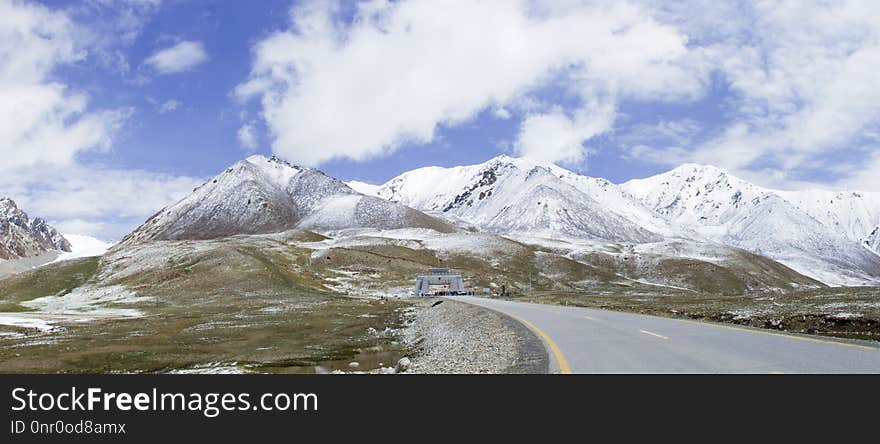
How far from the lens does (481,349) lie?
77.3 feet

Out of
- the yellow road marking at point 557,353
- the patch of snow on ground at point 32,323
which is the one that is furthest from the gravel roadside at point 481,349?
the patch of snow on ground at point 32,323

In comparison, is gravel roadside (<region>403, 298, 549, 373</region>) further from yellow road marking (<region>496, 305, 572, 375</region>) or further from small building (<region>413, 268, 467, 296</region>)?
small building (<region>413, 268, 467, 296</region>)

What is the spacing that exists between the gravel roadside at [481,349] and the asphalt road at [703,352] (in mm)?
777

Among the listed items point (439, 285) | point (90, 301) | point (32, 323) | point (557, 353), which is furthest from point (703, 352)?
point (90, 301)

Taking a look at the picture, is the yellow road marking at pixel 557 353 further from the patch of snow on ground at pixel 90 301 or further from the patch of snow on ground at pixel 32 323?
the patch of snow on ground at pixel 90 301

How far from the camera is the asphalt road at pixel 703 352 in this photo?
13961mm

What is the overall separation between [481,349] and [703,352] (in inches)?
347

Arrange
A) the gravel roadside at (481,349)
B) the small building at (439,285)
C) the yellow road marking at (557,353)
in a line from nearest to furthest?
the yellow road marking at (557,353) → the gravel roadside at (481,349) → the small building at (439,285)

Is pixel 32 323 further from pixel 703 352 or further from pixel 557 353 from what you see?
pixel 703 352

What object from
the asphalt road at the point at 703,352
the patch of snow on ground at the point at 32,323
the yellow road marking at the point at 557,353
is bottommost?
the patch of snow on ground at the point at 32,323

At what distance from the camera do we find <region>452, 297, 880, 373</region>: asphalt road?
1396 centimetres

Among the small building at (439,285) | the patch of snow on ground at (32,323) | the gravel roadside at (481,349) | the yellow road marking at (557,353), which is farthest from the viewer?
the small building at (439,285)

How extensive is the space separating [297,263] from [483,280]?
4802cm
